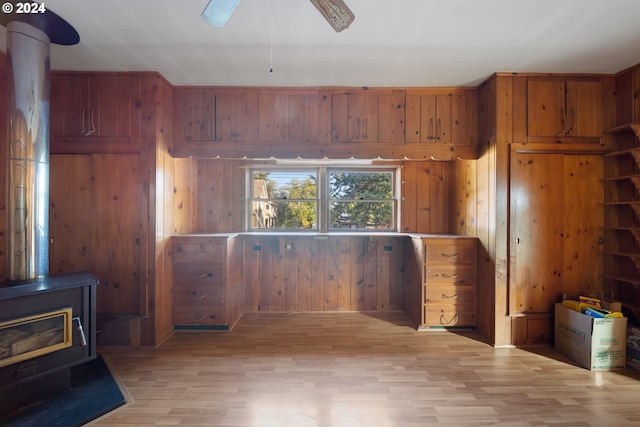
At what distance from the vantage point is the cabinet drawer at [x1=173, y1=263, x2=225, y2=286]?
9.16 feet

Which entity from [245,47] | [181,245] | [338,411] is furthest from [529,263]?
[181,245]

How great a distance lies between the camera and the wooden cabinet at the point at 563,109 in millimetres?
2568

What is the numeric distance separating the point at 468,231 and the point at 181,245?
2980mm

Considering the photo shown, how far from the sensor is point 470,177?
2980mm

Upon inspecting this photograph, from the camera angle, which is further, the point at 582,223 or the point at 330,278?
the point at 330,278

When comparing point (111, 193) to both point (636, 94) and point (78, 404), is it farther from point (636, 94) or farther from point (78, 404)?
point (636, 94)

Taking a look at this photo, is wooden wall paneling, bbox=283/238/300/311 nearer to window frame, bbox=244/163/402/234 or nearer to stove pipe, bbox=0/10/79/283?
window frame, bbox=244/163/402/234

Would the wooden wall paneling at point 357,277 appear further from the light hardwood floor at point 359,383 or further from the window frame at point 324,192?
the light hardwood floor at point 359,383

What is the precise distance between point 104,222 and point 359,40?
2657 mm

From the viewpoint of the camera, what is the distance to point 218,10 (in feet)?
4.48

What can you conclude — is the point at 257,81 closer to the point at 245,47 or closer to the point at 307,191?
the point at 245,47

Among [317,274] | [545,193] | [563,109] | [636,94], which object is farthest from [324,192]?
[636,94]

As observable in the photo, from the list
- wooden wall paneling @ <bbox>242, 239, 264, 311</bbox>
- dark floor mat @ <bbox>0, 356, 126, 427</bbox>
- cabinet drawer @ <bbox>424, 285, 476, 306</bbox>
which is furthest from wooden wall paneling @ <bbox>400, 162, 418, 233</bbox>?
dark floor mat @ <bbox>0, 356, 126, 427</bbox>

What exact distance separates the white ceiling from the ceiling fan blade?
1.44 ft
